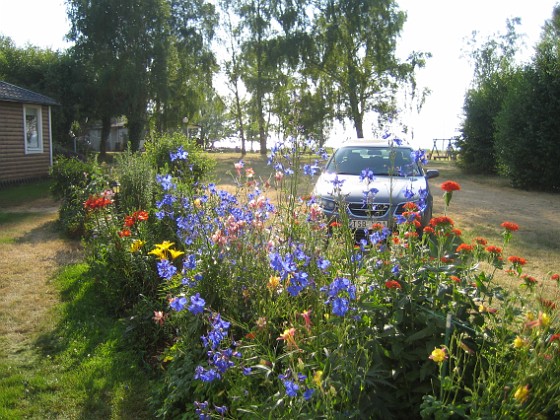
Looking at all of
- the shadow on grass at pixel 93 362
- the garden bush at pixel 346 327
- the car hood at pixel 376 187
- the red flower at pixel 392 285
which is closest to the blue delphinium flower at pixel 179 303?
the garden bush at pixel 346 327

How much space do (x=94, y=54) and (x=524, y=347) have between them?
91.4ft

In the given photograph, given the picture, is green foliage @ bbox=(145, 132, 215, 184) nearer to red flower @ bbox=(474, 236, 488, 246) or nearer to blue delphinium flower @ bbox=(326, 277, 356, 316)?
red flower @ bbox=(474, 236, 488, 246)

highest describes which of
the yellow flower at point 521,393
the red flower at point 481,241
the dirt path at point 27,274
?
the red flower at point 481,241

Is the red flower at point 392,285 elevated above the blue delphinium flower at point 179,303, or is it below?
A: above

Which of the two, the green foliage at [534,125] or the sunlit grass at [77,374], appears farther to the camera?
the green foliage at [534,125]

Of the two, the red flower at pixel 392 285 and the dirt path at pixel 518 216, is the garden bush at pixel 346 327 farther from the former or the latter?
the dirt path at pixel 518 216

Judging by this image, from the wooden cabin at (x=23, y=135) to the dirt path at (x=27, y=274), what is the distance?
21.9ft

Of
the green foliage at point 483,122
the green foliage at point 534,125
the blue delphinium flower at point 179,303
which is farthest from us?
the green foliage at point 483,122

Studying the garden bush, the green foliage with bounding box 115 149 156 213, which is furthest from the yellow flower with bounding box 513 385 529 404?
the green foliage with bounding box 115 149 156 213

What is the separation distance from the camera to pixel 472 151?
22.2 m

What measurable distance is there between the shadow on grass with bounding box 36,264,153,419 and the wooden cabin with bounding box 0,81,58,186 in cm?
1261

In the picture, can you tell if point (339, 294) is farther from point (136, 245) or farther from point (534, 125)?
point (534, 125)

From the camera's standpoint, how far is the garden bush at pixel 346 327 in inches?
76.5

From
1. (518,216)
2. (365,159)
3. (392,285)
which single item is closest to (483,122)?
(518,216)
